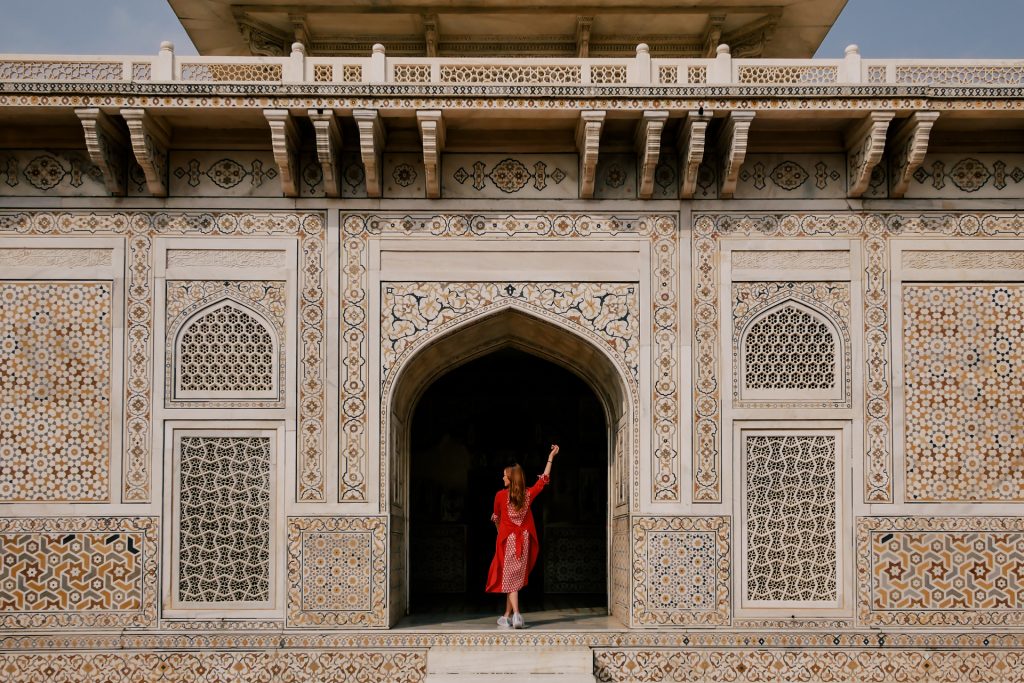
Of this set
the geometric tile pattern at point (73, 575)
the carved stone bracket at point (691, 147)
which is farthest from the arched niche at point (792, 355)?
the geometric tile pattern at point (73, 575)

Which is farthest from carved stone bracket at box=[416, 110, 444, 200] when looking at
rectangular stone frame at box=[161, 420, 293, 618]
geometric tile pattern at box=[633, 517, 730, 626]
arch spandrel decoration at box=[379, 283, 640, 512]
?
geometric tile pattern at box=[633, 517, 730, 626]

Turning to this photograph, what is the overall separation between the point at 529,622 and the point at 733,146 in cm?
380

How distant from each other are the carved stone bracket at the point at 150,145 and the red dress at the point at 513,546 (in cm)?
337

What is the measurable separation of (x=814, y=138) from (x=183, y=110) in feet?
14.8

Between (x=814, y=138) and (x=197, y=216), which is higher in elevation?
(x=814, y=138)

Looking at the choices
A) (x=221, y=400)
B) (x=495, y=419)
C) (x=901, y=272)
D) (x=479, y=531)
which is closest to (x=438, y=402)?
(x=495, y=419)

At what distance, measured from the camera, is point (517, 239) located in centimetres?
808

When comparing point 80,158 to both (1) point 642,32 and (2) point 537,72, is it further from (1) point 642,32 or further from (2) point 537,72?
(1) point 642,32

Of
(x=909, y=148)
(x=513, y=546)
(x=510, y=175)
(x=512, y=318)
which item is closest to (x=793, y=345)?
(x=909, y=148)

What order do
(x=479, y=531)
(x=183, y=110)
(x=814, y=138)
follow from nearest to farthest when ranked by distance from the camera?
(x=183, y=110) → (x=814, y=138) → (x=479, y=531)

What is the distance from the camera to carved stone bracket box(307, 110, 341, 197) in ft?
25.0

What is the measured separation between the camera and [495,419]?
11125 millimetres

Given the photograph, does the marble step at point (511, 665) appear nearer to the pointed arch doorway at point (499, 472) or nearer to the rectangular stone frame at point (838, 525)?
the rectangular stone frame at point (838, 525)

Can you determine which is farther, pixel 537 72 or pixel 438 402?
pixel 438 402
